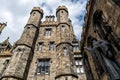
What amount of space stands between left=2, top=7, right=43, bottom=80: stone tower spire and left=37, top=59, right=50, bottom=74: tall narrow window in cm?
108

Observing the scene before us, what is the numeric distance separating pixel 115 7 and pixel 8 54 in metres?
16.6

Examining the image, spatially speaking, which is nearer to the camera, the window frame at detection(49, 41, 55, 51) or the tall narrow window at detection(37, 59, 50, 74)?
the tall narrow window at detection(37, 59, 50, 74)

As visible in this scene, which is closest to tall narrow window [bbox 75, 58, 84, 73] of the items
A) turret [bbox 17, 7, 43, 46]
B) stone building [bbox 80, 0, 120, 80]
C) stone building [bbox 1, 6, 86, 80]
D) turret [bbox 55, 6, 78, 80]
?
stone building [bbox 1, 6, 86, 80]

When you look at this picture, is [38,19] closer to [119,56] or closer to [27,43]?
[27,43]

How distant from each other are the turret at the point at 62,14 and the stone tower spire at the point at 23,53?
2.69 m

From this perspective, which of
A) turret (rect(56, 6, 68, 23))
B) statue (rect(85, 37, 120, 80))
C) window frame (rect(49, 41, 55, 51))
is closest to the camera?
statue (rect(85, 37, 120, 80))

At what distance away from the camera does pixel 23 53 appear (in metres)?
15.5

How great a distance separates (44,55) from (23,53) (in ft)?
8.33

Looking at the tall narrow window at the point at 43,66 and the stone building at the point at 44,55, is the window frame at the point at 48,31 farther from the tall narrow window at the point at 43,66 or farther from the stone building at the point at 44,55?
the tall narrow window at the point at 43,66

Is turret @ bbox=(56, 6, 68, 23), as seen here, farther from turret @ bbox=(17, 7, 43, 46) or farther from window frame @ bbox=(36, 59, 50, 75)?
window frame @ bbox=(36, 59, 50, 75)

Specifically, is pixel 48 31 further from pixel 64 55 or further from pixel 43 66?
pixel 64 55

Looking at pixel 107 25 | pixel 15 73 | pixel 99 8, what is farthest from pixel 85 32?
pixel 15 73

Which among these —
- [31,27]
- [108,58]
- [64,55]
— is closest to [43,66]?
[64,55]

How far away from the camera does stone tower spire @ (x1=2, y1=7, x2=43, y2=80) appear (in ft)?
44.0
